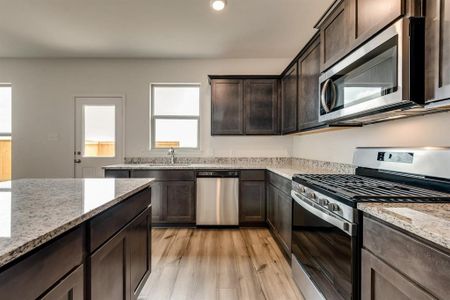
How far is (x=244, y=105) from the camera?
157 inches

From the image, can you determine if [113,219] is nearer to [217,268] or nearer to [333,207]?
[333,207]

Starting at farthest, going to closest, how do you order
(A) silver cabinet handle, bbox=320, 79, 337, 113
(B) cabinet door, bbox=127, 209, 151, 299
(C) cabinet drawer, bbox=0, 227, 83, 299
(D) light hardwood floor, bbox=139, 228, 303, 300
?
(D) light hardwood floor, bbox=139, 228, 303, 300, (A) silver cabinet handle, bbox=320, 79, 337, 113, (B) cabinet door, bbox=127, 209, 151, 299, (C) cabinet drawer, bbox=0, 227, 83, 299

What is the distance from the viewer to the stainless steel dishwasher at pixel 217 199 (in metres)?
3.66

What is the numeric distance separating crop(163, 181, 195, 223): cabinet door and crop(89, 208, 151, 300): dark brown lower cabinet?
1669 mm

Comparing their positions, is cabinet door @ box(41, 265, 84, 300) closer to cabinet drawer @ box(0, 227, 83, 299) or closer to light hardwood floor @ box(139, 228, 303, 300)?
cabinet drawer @ box(0, 227, 83, 299)

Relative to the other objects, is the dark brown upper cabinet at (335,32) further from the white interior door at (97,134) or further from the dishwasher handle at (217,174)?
the white interior door at (97,134)

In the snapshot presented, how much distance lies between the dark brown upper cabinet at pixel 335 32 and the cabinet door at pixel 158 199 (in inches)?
103

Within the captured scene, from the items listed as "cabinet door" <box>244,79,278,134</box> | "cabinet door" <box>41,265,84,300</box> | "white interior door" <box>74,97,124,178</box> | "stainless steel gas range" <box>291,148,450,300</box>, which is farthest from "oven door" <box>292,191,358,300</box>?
"white interior door" <box>74,97,124,178</box>

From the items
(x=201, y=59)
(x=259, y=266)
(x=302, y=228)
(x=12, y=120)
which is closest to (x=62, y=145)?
(x=12, y=120)

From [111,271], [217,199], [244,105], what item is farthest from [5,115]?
[111,271]

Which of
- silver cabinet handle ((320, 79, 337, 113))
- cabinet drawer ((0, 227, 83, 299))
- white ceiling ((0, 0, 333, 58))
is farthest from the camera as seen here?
white ceiling ((0, 0, 333, 58))

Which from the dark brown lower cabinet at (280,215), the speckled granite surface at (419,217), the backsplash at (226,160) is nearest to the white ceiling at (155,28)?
the backsplash at (226,160)

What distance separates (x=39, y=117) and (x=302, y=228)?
15.2 ft

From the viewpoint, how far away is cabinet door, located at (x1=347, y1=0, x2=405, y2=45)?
50.4 inches
